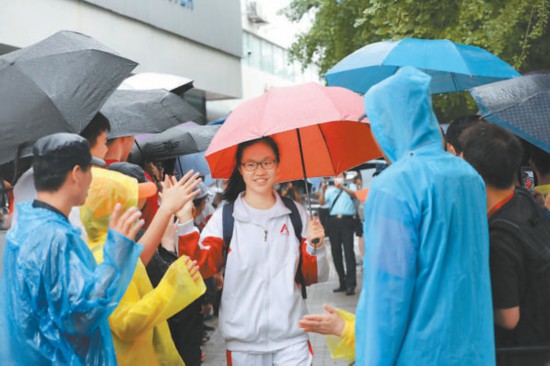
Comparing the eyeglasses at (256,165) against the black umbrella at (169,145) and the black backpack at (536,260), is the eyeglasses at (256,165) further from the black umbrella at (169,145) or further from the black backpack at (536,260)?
the black umbrella at (169,145)

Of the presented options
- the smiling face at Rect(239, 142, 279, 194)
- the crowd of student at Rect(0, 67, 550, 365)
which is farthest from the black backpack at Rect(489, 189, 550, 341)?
the smiling face at Rect(239, 142, 279, 194)

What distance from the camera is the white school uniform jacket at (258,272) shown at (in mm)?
3957

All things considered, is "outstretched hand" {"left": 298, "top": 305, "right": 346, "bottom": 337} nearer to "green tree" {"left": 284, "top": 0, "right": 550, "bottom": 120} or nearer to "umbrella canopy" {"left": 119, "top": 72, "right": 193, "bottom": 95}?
"umbrella canopy" {"left": 119, "top": 72, "right": 193, "bottom": 95}

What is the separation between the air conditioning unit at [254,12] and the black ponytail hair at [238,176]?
31.7 metres

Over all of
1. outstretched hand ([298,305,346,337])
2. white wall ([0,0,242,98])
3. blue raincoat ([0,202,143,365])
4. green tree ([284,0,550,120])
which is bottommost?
outstretched hand ([298,305,346,337])

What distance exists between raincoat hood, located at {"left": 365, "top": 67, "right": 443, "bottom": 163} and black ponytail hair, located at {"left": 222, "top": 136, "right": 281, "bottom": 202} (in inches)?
58.7

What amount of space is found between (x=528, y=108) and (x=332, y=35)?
44.1ft

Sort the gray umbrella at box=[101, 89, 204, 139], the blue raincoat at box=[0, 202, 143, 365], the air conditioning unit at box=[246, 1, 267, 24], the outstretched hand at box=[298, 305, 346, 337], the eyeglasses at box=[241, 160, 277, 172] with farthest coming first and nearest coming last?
the air conditioning unit at box=[246, 1, 267, 24], the gray umbrella at box=[101, 89, 204, 139], the eyeglasses at box=[241, 160, 277, 172], the outstretched hand at box=[298, 305, 346, 337], the blue raincoat at box=[0, 202, 143, 365]

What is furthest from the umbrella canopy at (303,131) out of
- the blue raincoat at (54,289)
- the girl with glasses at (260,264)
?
the blue raincoat at (54,289)

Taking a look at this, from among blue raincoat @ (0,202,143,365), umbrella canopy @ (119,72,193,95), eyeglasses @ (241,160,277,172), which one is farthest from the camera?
umbrella canopy @ (119,72,193,95)

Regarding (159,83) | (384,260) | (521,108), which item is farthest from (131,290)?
(159,83)

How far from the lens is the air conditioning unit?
115 ft

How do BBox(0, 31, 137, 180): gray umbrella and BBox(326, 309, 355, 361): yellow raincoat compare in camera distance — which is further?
BBox(0, 31, 137, 180): gray umbrella

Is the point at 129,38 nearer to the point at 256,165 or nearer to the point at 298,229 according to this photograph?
the point at 256,165
